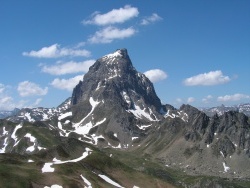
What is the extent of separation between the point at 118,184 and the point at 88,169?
14.1 meters

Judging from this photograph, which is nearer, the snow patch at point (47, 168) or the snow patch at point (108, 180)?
the snow patch at point (47, 168)

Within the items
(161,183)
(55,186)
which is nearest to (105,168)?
(161,183)

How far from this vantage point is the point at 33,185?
399ft

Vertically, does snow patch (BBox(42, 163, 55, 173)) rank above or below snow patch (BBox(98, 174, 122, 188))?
above

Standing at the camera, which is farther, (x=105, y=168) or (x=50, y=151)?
(x=50, y=151)

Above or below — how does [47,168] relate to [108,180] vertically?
above

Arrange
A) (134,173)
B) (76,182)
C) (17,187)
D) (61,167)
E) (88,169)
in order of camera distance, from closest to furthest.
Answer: (17,187) < (76,182) < (61,167) < (88,169) < (134,173)

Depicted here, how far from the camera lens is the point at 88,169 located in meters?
160

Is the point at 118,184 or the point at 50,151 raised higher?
the point at 50,151

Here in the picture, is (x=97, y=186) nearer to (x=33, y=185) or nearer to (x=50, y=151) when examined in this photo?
(x=33, y=185)

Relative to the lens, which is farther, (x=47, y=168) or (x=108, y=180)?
(x=108, y=180)

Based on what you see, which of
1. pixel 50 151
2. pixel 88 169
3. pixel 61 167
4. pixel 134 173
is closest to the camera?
pixel 61 167

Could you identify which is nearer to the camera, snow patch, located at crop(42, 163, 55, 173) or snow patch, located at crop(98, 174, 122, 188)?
snow patch, located at crop(42, 163, 55, 173)

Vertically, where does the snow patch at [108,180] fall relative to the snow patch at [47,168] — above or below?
below
